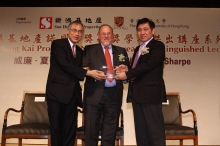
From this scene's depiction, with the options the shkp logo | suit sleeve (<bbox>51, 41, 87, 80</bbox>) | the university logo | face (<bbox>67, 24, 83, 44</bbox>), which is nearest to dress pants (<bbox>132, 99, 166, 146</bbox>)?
suit sleeve (<bbox>51, 41, 87, 80</bbox>)

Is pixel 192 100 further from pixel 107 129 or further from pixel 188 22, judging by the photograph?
pixel 107 129

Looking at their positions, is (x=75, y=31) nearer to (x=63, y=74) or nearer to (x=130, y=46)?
(x=63, y=74)

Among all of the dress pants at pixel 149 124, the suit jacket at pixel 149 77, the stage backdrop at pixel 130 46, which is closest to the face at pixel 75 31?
the suit jacket at pixel 149 77

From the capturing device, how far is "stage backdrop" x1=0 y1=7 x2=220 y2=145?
4.48 metres

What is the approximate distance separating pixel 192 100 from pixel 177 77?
497 millimetres

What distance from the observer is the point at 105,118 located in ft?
8.32

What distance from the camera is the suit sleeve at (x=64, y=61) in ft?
8.32

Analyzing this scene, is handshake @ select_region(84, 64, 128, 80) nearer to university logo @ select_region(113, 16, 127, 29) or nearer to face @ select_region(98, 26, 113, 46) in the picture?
face @ select_region(98, 26, 113, 46)

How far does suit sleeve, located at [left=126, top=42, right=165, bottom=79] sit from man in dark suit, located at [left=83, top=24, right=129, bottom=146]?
0.62 ft

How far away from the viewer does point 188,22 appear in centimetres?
464

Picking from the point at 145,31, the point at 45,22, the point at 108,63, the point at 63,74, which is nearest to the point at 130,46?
the point at 45,22

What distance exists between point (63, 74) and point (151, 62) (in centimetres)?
95

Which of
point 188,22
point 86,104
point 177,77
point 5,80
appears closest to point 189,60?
point 177,77

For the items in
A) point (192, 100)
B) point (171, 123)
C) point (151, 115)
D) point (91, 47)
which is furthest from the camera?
point (192, 100)
